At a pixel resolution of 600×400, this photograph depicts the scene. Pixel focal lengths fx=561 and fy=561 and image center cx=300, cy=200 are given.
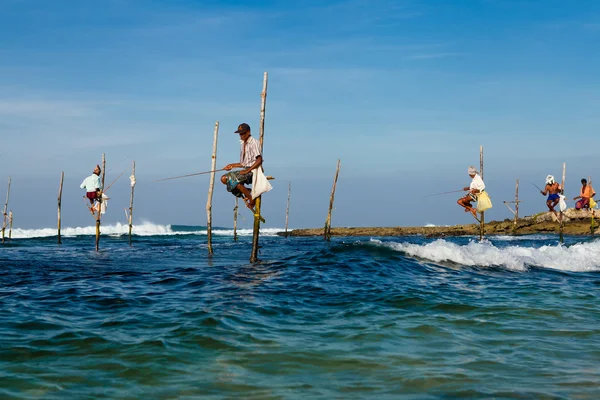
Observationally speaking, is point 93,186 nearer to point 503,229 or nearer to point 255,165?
point 255,165

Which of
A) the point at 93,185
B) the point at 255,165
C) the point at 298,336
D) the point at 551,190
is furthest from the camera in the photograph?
the point at 551,190

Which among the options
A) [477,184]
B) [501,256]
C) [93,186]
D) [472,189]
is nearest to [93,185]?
[93,186]

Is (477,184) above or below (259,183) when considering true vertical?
above

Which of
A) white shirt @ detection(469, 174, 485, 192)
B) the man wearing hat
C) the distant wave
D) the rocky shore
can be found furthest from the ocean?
the distant wave

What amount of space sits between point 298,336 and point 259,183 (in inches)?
286

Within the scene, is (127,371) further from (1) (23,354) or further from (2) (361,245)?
(2) (361,245)

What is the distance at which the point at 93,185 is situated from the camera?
22.4 metres

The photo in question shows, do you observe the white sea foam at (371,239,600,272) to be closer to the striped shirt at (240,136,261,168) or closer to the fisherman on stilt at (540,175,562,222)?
the striped shirt at (240,136,261,168)

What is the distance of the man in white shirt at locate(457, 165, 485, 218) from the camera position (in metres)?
22.5

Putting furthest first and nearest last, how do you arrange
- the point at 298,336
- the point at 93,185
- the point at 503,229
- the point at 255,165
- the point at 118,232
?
the point at 118,232 < the point at 503,229 < the point at 93,185 < the point at 255,165 < the point at 298,336

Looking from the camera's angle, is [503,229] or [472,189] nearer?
[472,189]

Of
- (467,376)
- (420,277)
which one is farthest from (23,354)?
(420,277)

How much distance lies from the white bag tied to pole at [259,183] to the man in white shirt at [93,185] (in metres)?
11.3

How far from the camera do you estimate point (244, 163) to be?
44.3ft
